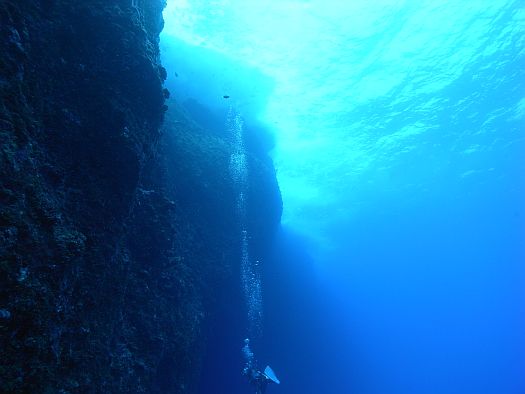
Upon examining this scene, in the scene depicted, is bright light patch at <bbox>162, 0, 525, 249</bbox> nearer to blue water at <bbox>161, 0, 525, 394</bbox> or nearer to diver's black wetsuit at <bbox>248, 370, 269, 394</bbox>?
blue water at <bbox>161, 0, 525, 394</bbox>

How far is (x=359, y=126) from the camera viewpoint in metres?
24.2

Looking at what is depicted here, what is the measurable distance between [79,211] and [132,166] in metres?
1.33

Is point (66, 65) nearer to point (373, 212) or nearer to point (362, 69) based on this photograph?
point (362, 69)

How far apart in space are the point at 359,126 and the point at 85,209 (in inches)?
863

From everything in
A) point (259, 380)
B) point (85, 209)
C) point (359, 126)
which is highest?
point (359, 126)

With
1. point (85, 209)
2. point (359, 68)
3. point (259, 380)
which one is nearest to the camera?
point (85, 209)

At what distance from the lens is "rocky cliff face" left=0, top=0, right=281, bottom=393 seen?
3729 millimetres

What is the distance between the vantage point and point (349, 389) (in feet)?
155

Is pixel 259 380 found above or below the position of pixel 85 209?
above

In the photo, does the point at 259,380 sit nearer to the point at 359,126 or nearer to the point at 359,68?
the point at 359,68

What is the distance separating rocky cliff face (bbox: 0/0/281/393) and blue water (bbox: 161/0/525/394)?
9470 mm

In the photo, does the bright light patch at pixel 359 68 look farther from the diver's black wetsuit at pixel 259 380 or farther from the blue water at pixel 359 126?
the diver's black wetsuit at pixel 259 380

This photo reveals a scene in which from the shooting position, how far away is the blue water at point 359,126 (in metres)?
16.4

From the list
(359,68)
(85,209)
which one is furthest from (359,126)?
(85,209)
